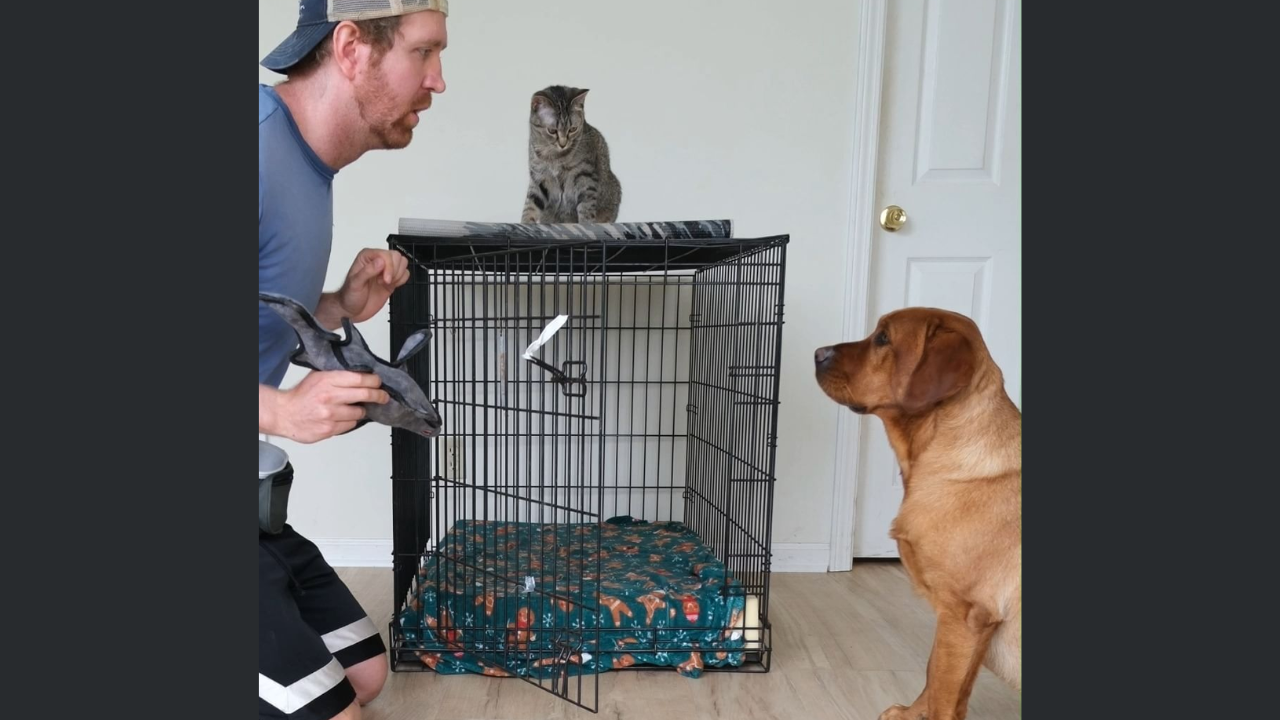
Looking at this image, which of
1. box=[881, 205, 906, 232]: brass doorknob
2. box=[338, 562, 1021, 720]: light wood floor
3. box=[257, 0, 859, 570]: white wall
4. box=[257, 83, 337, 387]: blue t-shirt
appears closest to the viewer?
box=[257, 83, 337, 387]: blue t-shirt

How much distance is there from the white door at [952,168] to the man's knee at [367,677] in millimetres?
1717

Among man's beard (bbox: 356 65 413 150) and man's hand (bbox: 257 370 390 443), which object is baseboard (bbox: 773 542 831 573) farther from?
man's hand (bbox: 257 370 390 443)

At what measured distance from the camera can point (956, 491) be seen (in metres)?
1.48

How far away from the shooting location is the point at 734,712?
5.69 feet

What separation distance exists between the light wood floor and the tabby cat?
1.20 m

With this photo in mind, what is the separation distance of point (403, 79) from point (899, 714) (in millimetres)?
1543

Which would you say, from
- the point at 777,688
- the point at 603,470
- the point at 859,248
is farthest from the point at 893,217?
the point at 777,688

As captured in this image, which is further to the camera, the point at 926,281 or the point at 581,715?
the point at 926,281

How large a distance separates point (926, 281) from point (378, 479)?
1.99 meters

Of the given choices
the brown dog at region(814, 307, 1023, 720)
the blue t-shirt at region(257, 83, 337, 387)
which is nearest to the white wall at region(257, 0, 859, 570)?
the brown dog at region(814, 307, 1023, 720)

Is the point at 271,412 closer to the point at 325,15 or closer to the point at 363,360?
the point at 363,360

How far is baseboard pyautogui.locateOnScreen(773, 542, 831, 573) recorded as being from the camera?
2.72 m

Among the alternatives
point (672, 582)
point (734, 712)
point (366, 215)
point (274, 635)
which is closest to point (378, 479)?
point (366, 215)

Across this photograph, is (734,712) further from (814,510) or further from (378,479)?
(378,479)
